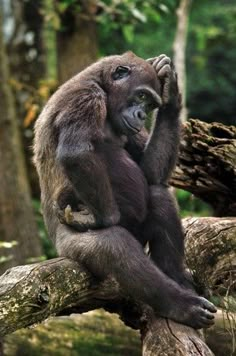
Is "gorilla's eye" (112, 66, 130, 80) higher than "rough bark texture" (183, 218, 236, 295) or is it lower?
higher

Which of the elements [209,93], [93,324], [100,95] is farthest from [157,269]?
[209,93]

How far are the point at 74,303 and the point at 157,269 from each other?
0.62 metres

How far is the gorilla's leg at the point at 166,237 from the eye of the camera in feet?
18.1

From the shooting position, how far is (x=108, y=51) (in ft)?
57.7

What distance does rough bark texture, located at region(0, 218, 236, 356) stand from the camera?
15.0 feet

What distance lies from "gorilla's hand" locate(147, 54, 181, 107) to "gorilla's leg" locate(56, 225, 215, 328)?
3.88 feet

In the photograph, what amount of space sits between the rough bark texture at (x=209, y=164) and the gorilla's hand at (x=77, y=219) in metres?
1.19

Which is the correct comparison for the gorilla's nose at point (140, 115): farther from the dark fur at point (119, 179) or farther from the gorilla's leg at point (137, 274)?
the gorilla's leg at point (137, 274)


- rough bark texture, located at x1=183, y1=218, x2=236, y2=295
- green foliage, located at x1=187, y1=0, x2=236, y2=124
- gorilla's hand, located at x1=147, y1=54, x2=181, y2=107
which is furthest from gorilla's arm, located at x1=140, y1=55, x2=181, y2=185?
green foliage, located at x1=187, y1=0, x2=236, y2=124

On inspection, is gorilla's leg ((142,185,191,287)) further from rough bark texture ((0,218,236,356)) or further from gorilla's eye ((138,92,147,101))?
gorilla's eye ((138,92,147,101))

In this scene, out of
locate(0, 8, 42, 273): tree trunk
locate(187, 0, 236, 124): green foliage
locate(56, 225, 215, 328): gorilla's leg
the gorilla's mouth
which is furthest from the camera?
locate(187, 0, 236, 124): green foliage

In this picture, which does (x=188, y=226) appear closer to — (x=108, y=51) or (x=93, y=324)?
(x=93, y=324)

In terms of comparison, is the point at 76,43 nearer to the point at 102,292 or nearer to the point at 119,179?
the point at 119,179

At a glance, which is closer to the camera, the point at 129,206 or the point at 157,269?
the point at 157,269
